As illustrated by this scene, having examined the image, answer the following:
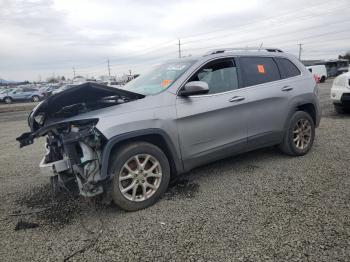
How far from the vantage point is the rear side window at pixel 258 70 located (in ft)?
15.4

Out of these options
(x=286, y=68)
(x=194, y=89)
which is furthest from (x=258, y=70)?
(x=194, y=89)

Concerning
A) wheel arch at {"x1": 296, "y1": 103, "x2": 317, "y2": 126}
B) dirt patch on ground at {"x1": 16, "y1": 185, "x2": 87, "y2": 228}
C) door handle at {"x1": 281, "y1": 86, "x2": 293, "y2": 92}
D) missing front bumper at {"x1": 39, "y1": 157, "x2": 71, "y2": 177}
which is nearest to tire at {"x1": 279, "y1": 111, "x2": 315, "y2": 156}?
wheel arch at {"x1": 296, "y1": 103, "x2": 317, "y2": 126}

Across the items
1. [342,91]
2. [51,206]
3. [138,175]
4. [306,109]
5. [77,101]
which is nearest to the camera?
[138,175]

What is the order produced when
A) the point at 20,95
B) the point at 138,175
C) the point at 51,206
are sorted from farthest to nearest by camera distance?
the point at 20,95, the point at 51,206, the point at 138,175

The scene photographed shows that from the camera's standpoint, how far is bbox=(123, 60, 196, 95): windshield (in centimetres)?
413

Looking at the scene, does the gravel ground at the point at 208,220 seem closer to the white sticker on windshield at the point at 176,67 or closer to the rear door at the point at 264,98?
the rear door at the point at 264,98

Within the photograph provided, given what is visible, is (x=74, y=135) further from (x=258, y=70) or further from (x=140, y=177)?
(x=258, y=70)

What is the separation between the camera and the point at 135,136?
355cm

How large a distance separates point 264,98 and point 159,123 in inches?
75.4

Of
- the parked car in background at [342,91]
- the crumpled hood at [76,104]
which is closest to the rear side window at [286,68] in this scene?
the crumpled hood at [76,104]

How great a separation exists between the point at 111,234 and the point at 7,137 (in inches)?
310

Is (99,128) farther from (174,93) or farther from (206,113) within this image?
(206,113)

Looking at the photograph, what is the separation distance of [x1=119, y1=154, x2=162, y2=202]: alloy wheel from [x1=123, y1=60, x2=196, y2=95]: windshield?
91 centimetres

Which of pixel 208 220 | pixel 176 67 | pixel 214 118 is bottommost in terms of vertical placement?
pixel 208 220
